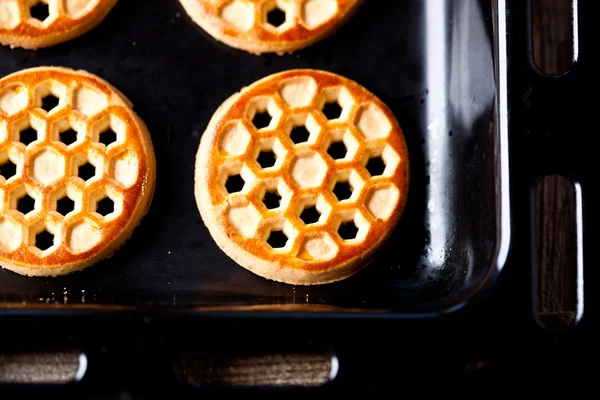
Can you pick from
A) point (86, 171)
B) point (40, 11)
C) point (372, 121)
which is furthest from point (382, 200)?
point (40, 11)

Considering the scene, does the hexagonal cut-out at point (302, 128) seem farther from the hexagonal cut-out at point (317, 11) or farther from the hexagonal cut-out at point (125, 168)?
the hexagonal cut-out at point (125, 168)

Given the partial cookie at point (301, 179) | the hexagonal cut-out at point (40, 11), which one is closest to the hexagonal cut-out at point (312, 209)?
the partial cookie at point (301, 179)

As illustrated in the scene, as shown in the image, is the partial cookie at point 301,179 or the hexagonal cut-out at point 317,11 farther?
the hexagonal cut-out at point 317,11

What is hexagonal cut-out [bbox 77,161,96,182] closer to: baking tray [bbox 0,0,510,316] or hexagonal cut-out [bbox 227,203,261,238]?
baking tray [bbox 0,0,510,316]

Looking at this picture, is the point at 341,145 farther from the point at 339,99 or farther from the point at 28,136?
the point at 28,136

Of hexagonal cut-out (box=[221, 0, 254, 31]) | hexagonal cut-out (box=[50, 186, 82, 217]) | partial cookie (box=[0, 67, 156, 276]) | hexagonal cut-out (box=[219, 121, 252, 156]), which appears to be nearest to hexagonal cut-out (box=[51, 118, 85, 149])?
partial cookie (box=[0, 67, 156, 276])

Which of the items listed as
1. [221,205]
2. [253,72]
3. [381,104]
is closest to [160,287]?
[221,205]
